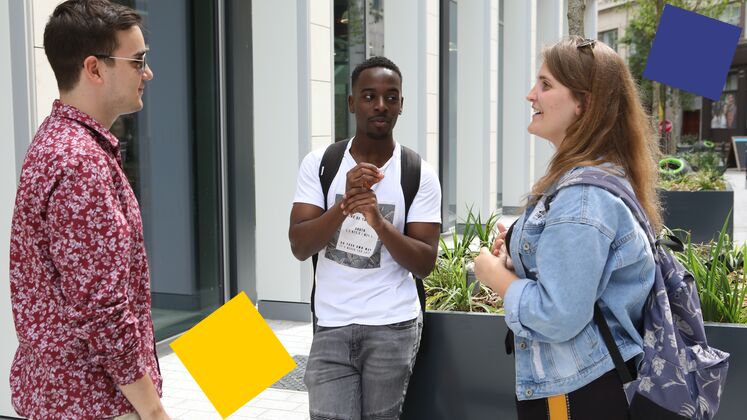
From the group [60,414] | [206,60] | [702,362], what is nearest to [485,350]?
[702,362]

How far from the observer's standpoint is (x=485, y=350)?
3740mm

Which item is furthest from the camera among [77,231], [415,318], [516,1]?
[516,1]

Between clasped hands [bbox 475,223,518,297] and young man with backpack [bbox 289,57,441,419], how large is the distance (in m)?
0.48

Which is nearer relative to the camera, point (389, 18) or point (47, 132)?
point (47, 132)

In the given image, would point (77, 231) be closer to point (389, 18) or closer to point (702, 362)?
point (702, 362)

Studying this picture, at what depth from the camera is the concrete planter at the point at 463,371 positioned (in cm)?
372

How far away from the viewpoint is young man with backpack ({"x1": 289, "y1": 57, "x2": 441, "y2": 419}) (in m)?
2.85

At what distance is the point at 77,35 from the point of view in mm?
2033

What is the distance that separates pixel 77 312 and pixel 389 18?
8.87m

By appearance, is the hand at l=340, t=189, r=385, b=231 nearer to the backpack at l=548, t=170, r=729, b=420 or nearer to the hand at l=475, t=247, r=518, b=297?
the hand at l=475, t=247, r=518, b=297

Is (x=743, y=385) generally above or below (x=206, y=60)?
below

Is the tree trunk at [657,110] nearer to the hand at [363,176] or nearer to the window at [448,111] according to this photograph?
the hand at [363,176]

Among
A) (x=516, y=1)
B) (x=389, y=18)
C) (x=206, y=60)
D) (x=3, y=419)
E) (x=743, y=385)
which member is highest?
(x=516, y=1)

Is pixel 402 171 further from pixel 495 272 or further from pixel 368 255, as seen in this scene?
pixel 495 272
